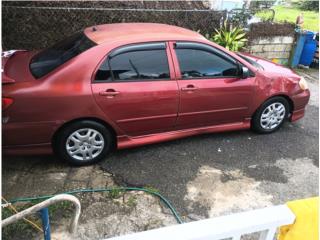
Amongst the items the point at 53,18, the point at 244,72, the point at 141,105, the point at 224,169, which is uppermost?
the point at 53,18

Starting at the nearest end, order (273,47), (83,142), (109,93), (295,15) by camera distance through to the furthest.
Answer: (109,93)
(83,142)
(273,47)
(295,15)

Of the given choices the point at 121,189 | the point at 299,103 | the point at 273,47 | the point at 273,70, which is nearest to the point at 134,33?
the point at 121,189

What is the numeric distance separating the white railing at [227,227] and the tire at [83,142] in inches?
108

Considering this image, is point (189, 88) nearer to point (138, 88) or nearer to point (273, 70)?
point (138, 88)

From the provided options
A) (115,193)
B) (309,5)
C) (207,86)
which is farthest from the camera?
(309,5)

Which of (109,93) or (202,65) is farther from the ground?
(202,65)

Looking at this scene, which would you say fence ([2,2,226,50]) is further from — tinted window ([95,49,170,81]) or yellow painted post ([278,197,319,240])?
yellow painted post ([278,197,319,240])

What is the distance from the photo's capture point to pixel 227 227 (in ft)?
5.01

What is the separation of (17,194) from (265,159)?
3079mm

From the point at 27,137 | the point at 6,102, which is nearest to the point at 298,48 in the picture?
the point at 27,137

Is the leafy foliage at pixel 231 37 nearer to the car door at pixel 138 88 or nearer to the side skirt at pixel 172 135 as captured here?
the side skirt at pixel 172 135

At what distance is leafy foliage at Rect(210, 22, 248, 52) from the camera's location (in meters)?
7.85

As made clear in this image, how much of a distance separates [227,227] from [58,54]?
337 centimetres

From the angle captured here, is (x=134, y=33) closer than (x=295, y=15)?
Yes
